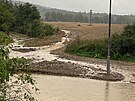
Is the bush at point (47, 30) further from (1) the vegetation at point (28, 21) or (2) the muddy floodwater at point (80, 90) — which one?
(2) the muddy floodwater at point (80, 90)

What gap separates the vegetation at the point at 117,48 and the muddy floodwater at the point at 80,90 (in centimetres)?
1055

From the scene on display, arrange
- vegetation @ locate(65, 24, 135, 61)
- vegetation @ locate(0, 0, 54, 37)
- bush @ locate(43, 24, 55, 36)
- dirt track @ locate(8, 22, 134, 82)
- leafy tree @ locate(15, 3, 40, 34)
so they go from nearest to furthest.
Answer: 1. dirt track @ locate(8, 22, 134, 82)
2. vegetation @ locate(65, 24, 135, 61)
3. vegetation @ locate(0, 0, 54, 37)
4. leafy tree @ locate(15, 3, 40, 34)
5. bush @ locate(43, 24, 55, 36)

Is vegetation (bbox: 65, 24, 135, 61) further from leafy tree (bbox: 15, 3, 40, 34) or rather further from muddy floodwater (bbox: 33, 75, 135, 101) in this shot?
leafy tree (bbox: 15, 3, 40, 34)

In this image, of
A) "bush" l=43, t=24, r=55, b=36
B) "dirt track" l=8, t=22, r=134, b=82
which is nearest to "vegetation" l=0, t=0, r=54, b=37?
"bush" l=43, t=24, r=55, b=36

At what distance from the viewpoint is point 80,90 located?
59.5 feet

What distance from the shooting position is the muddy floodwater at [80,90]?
16297 millimetres

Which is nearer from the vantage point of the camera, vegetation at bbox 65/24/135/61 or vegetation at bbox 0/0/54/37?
vegetation at bbox 65/24/135/61

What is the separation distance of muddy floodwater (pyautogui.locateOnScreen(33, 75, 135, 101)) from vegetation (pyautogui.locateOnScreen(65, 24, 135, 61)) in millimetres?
10552

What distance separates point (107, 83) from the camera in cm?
2070

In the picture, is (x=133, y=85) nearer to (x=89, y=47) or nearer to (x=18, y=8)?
(x=89, y=47)

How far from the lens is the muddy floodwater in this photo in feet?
53.5

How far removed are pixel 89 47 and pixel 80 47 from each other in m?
1.05

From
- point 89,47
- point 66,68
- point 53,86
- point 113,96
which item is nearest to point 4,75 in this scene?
point 113,96

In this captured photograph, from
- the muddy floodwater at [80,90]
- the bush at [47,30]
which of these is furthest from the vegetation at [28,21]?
the muddy floodwater at [80,90]
